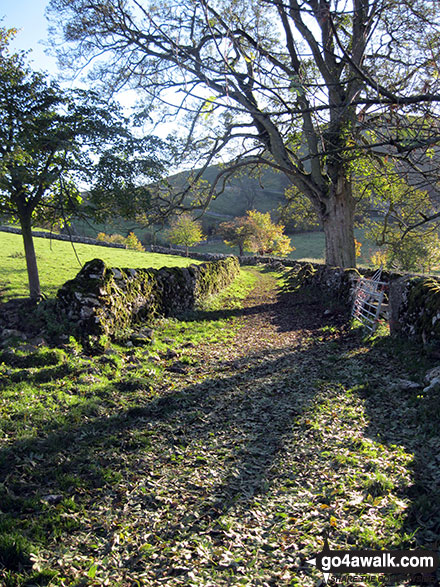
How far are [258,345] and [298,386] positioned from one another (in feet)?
9.77

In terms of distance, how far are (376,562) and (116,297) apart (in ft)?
24.7

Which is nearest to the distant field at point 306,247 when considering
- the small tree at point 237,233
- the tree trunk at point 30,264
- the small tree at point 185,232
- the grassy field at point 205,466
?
the small tree at point 237,233

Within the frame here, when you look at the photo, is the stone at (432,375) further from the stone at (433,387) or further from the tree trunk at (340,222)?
the tree trunk at (340,222)

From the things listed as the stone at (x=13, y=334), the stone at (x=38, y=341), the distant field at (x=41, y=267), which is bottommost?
the stone at (x=38, y=341)

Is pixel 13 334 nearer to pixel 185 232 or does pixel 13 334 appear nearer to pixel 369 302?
pixel 369 302

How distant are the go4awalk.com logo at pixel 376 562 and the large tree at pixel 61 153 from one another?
28.6ft

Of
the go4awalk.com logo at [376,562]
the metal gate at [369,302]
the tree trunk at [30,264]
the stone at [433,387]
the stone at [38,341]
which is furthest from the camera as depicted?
the tree trunk at [30,264]

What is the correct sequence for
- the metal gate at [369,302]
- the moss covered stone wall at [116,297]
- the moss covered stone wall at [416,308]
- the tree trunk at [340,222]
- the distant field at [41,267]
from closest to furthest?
the moss covered stone wall at [416,308] < the moss covered stone wall at [116,297] < the metal gate at [369,302] < the distant field at [41,267] < the tree trunk at [340,222]

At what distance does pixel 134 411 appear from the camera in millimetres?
5324

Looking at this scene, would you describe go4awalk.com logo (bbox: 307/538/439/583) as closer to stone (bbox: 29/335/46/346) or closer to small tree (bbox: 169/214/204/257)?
stone (bbox: 29/335/46/346)

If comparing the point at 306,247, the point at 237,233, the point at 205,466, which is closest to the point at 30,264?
the point at 205,466

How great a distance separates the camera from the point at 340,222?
1452 centimetres

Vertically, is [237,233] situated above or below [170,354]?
above

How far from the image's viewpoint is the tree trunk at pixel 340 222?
1438 cm
